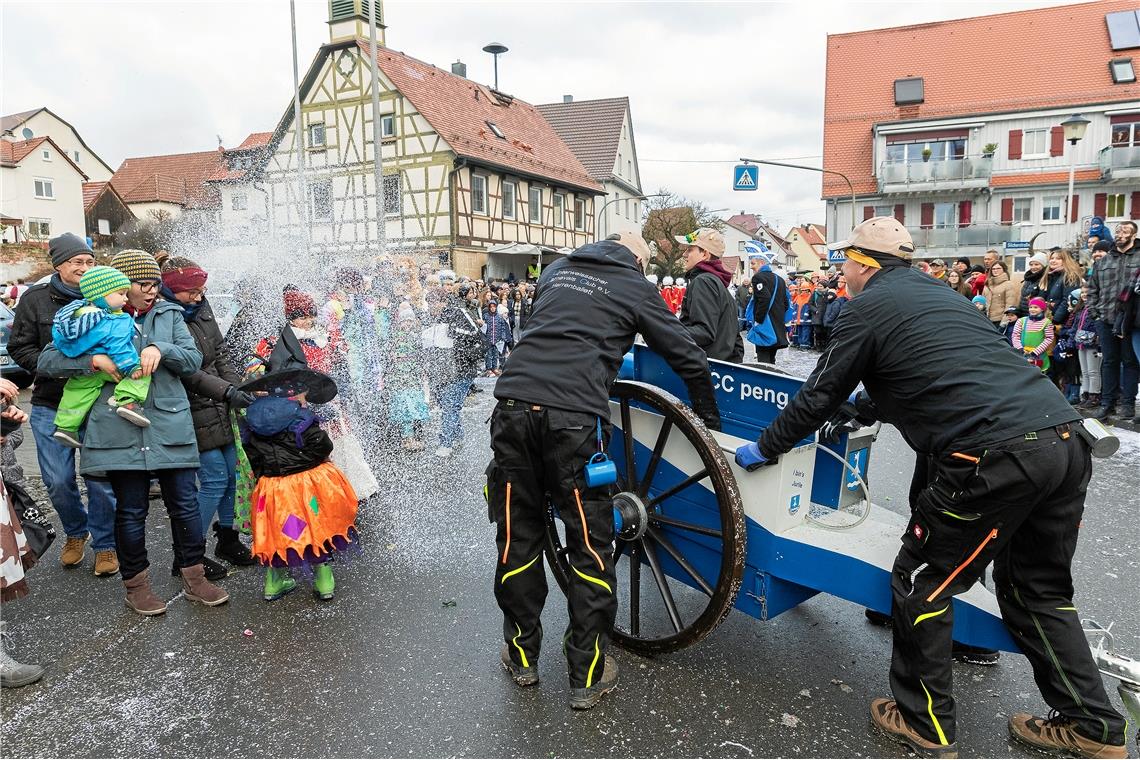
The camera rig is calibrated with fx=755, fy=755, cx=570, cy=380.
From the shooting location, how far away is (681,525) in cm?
309

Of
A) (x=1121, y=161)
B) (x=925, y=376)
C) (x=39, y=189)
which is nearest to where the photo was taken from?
(x=925, y=376)

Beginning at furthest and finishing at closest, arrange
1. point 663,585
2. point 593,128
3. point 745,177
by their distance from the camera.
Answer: point 593,128 → point 745,177 → point 663,585

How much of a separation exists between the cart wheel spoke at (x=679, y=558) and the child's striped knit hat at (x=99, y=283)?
108 inches

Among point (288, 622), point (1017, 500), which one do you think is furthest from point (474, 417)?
point (1017, 500)

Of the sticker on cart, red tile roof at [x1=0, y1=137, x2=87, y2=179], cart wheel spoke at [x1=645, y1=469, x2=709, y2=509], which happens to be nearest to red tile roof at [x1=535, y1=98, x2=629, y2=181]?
red tile roof at [x1=0, y1=137, x2=87, y2=179]

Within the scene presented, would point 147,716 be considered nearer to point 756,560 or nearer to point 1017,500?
point 756,560

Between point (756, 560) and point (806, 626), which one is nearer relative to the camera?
point (756, 560)

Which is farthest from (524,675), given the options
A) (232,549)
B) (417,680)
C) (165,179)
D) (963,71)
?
(165,179)

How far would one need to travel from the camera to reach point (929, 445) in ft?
8.42

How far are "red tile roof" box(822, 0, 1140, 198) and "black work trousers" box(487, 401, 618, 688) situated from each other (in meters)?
36.8

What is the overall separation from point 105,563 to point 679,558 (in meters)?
3.25

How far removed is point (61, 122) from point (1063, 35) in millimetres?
63033

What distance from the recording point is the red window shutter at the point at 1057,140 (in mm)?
33344

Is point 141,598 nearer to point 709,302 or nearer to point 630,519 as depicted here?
point 630,519
